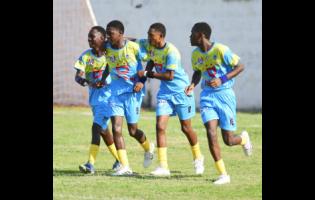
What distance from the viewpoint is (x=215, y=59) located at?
543 inches

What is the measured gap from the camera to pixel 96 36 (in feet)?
48.0

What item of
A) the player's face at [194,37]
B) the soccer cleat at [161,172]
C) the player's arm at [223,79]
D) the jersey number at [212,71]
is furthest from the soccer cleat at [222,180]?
the player's face at [194,37]

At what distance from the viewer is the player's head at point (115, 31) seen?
1435cm

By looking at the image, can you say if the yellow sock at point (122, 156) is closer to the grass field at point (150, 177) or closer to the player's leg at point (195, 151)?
the grass field at point (150, 177)

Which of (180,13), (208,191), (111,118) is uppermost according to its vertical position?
(180,13)

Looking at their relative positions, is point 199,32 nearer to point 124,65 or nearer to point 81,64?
point 124,65

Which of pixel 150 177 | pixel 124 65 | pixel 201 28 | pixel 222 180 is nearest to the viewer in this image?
→ pixel 222 180

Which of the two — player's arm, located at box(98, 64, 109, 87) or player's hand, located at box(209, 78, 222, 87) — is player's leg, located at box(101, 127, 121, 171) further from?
player's hand, located at box(209, 78, 222, 87)

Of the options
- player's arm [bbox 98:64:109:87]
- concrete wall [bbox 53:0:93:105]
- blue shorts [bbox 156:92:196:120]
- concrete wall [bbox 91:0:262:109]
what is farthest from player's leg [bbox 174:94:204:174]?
concrete wall [bbox 53:0:93:105]

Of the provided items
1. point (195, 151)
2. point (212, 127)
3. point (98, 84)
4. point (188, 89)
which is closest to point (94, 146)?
point (98, 84)

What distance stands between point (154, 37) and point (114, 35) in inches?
23.5
